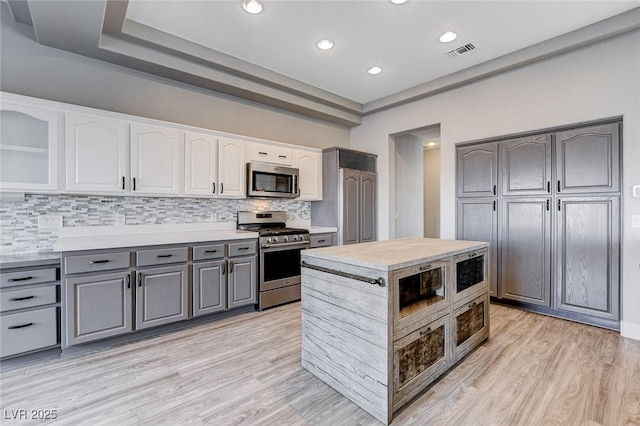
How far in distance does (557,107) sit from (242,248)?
385 cm

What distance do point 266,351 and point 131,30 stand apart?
10.6 ft

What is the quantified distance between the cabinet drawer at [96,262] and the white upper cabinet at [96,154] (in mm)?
668

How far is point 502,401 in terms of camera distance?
1.93 meters

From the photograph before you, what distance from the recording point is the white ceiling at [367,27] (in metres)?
2.68

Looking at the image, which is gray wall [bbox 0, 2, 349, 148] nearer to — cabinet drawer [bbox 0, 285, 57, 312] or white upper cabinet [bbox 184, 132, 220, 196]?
white upper cabinet [bbox 184, 132, 220, 196]

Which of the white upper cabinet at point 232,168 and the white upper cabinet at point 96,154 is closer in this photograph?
the white upper cabinet at point 96,154

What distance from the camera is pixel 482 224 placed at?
395 centimetres

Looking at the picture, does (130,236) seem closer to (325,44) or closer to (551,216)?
(325,44)

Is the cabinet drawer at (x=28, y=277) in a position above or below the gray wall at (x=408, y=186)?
below

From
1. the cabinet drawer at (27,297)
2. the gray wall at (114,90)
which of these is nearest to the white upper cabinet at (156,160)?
the gray wall at (114,90)

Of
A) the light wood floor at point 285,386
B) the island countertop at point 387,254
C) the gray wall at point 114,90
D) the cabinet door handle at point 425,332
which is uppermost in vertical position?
the gray wall at point 114,90

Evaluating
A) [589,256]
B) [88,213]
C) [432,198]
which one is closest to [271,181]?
[88,213]

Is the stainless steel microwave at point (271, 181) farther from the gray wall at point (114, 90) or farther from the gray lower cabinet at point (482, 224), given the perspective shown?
the gray lower cabinet at point (482, 224)

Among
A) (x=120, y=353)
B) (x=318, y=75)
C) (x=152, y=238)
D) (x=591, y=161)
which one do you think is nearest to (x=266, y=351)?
(x=120, y=353)
